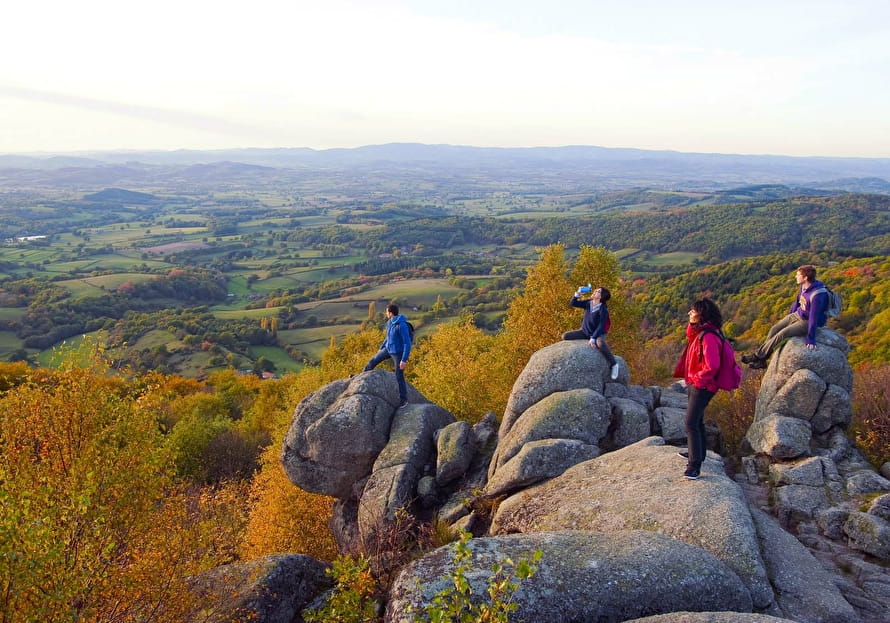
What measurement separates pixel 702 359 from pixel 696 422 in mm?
1689

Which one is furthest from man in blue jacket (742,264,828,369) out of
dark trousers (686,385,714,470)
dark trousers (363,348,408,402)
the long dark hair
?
dark trousers (363,348,408,402)

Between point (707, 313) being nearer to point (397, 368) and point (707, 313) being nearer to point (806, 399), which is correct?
point (806, 399)

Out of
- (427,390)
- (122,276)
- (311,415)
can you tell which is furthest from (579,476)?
(122,276)

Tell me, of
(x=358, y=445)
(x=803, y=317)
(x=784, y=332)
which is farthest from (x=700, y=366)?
(x=358, y=445)

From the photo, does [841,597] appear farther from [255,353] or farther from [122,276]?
[122,276]

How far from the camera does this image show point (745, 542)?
1097 cm

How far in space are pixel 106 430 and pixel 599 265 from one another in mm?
30476

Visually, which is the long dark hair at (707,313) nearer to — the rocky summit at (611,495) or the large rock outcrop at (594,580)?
the rocky summit at (611,495)

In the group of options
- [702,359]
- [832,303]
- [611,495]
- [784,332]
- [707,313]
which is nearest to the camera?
[707,313]

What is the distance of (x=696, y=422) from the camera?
42.9ft

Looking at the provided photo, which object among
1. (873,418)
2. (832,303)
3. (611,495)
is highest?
(832,303)

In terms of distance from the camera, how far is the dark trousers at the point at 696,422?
42.1 feet

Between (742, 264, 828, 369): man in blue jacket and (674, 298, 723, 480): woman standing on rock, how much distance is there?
654 centimetres

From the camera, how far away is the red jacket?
40.6ft
